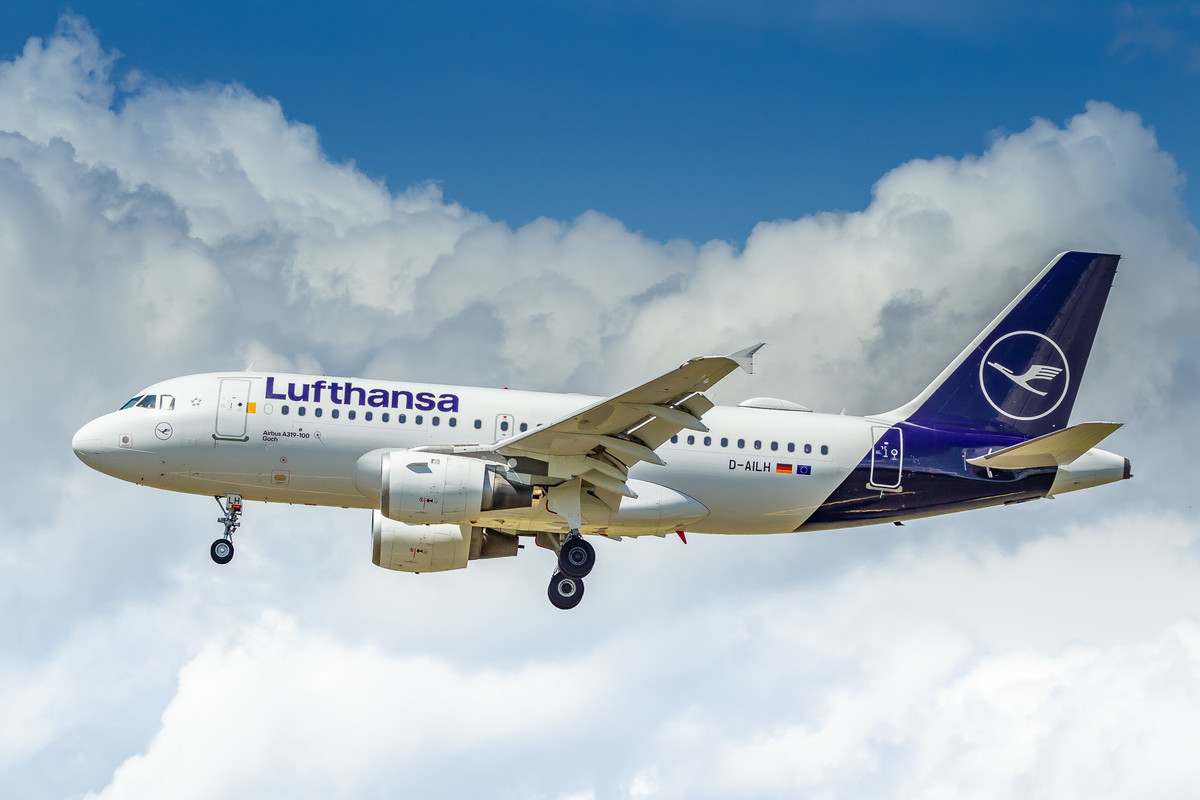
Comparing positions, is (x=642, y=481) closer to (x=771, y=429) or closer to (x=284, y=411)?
(x=771, y=429)

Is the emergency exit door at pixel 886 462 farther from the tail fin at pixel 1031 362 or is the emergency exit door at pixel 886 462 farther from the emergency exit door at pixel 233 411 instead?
the emergency exit door at pixel 233 411

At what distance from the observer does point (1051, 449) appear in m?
35.6

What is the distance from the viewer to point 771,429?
120 feet

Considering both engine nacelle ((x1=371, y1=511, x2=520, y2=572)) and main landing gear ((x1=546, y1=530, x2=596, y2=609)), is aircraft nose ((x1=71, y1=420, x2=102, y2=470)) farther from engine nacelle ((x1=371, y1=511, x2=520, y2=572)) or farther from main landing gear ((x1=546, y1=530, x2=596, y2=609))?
main landing gear ((x1=546, y1=530, x2=596, y2=609))

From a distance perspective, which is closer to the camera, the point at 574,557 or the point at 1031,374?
the point at 574,557

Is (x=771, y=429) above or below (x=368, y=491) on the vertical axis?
above

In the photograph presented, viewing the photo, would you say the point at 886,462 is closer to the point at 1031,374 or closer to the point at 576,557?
the point at 1031,374

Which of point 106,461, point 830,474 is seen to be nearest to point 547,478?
point 830,474

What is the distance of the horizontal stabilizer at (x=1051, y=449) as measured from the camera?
1334 inches

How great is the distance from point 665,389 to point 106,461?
600 inches

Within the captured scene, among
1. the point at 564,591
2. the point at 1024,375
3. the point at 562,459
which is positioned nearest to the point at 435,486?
the point at 562,459

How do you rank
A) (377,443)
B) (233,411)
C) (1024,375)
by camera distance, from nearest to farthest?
1. (377,443)
2. (233,411)
3. (1024,375)

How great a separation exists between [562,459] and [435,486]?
3.31 meters

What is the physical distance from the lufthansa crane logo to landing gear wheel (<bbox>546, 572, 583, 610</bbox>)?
13192mm
